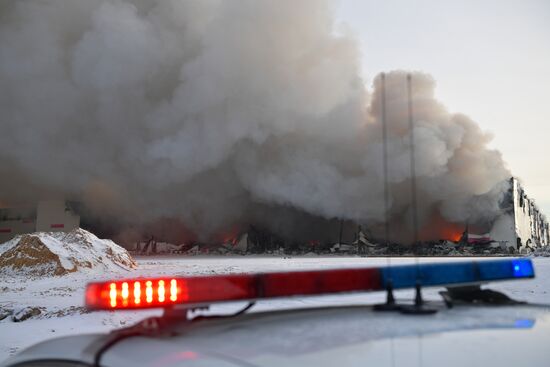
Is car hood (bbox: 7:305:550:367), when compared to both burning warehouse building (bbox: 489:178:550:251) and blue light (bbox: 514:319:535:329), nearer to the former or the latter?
blue light (bbox: 514:319:535:329)

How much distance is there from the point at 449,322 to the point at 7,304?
31.7 ft

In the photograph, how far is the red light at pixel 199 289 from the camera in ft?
3.76

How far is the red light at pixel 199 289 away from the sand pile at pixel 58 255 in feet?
48.9

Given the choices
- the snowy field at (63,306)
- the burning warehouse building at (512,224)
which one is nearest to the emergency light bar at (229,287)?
the snowy field at (63,306)

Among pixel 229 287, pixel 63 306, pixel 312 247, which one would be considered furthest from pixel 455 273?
pixel 312 247

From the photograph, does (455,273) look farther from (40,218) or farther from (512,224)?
(40,218)

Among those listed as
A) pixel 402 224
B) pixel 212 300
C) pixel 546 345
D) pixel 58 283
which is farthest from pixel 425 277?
pixel 402 224

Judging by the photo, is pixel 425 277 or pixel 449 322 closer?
pixel 449 322

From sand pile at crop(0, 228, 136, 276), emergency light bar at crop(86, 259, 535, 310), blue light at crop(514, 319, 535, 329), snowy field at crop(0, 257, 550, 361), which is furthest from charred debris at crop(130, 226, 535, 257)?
emergency light bar at crop(86, 259, 535, 310)

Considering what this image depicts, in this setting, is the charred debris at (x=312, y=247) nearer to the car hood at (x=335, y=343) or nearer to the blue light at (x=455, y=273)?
the blue light at (x=455, y=273)

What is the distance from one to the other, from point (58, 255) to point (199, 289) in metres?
16.1

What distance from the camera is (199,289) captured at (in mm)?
1142

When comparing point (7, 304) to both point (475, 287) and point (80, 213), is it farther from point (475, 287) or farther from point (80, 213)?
point (80, 213)

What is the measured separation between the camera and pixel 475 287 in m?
1.72
